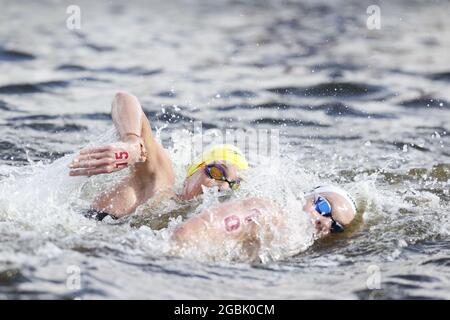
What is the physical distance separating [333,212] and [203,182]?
1110 mm

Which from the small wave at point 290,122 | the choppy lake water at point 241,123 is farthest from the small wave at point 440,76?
the small wave at point 290,122

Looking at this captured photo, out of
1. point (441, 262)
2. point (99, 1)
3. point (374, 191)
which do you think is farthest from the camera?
point (99, 1)

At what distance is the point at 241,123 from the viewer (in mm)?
11031

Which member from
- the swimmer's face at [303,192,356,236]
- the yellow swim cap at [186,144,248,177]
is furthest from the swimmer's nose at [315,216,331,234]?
the yellow swim cap at [186,144,248,177]

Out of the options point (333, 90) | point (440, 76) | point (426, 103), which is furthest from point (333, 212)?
point (440, 76)

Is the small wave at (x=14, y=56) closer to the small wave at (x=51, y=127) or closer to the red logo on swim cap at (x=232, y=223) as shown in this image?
the small wave at (x=51, y=127)

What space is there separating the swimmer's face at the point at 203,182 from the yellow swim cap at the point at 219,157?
10 cm

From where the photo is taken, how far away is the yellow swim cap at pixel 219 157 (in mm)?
7340

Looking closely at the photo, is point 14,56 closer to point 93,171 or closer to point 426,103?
point 426,103

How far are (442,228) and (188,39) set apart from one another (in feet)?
32.6

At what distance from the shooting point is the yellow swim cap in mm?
7340

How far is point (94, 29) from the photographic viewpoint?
16.9 m
